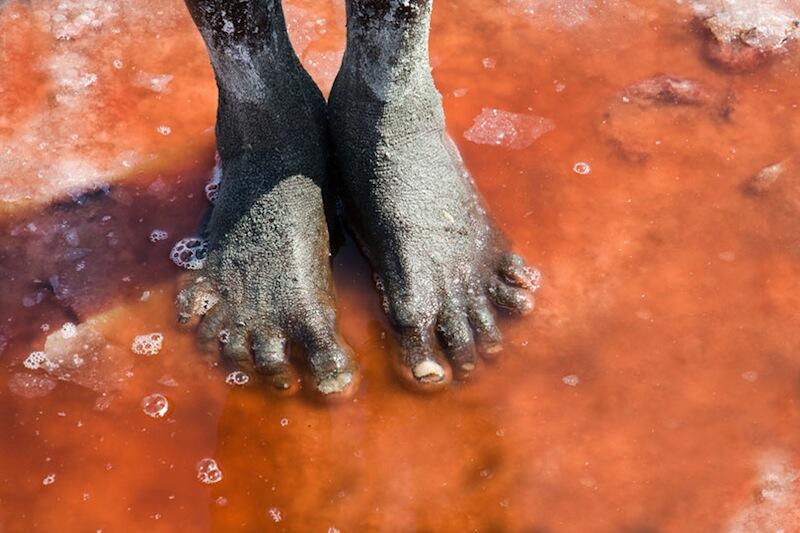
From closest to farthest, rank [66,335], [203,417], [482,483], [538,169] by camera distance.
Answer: [482,483], [203,417], [66,335], [538,169]

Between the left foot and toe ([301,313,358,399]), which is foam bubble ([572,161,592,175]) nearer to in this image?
the left foot

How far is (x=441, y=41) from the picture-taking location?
2314 millimetres

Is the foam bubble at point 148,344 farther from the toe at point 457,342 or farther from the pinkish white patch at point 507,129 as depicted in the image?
the pinkish white patch at point 507,129

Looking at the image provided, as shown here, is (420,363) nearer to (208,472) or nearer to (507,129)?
(208,472)

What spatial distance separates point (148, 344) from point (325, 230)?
0.44 metres

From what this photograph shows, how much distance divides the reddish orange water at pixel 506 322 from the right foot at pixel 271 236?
0.07 metres

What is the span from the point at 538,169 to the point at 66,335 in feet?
3.71

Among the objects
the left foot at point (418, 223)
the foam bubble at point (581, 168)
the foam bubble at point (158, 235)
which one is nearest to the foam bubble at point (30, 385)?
the foam bubble at point (158, 235)

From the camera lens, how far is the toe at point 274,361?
168 cm

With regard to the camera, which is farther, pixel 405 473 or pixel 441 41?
pixel 441 41

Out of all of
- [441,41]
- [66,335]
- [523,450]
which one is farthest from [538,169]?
[66,335]

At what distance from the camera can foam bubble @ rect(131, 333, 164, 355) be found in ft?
5.77

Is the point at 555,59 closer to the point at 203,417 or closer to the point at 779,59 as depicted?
the point at 779,59

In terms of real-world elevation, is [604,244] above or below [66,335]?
above
